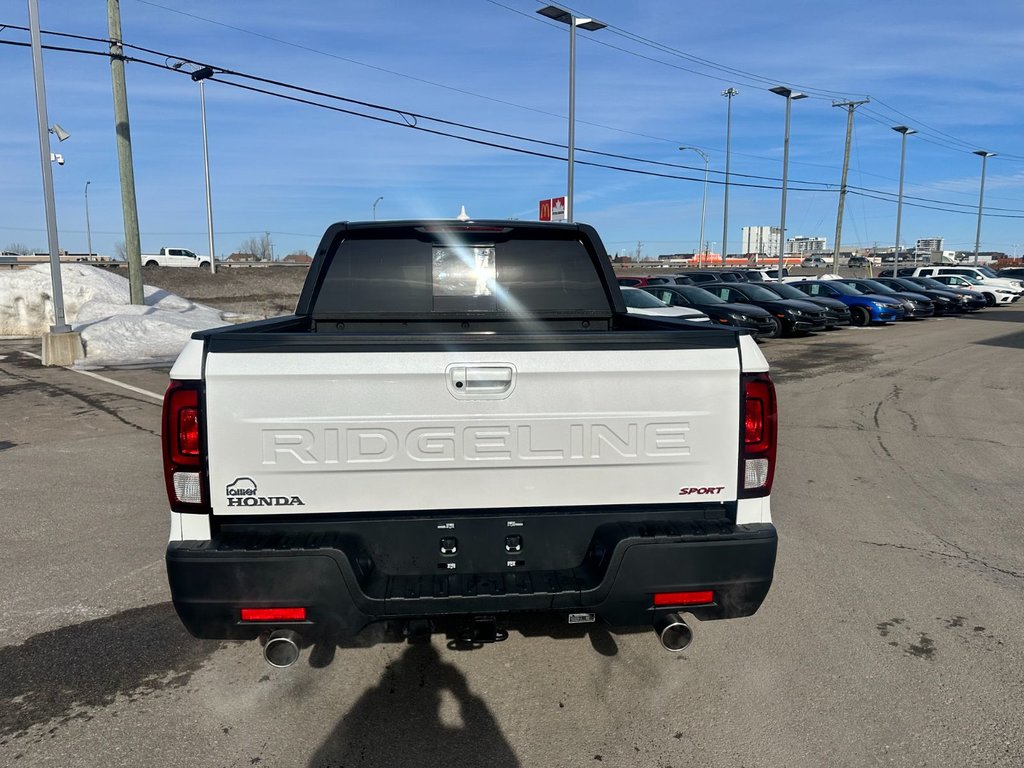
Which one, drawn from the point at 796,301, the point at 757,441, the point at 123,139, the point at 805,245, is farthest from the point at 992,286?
the point at 805,245

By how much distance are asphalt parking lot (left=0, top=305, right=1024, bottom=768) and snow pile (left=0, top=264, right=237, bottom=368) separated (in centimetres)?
1075

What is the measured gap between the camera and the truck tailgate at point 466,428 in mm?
2707

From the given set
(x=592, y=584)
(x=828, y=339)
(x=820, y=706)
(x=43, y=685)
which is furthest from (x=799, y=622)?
(x=828, y=339)

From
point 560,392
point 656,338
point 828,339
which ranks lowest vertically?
point 828,339

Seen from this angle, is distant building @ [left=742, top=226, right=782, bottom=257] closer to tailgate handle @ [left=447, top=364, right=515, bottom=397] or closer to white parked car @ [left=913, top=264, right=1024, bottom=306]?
white parked car @ [left=913, top=264, right=1024, bottom=306]

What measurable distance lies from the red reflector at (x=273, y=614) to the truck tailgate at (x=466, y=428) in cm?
35

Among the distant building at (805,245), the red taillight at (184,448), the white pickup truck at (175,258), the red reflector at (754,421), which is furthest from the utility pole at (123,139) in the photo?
the distant building at (805,245)

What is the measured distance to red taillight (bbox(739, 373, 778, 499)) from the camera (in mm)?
2984

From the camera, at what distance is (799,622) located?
13.1 ft

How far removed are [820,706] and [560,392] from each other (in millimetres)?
1815

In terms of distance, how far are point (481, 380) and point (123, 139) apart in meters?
16.9

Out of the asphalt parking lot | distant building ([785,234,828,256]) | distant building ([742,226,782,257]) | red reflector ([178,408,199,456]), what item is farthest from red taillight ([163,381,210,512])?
distant building ([785,234,828,256])

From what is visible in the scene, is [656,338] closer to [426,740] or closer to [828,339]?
[426,740]

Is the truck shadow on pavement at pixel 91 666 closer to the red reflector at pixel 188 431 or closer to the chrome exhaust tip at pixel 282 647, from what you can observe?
the chrome exhaust tip at pixel 282 647
